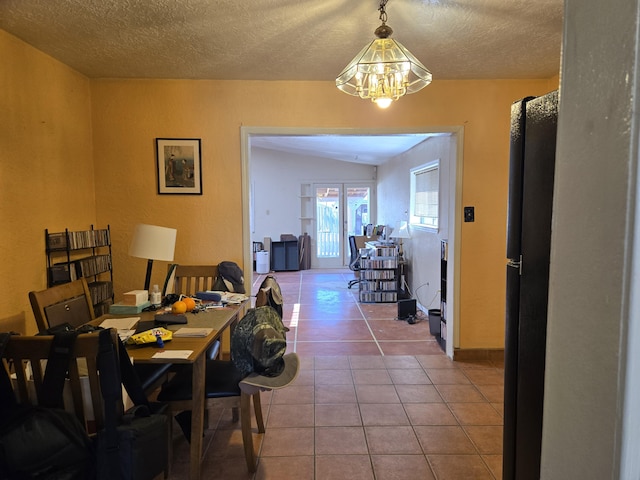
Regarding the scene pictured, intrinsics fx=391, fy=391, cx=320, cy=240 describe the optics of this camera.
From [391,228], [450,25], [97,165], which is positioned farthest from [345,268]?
[450,25]

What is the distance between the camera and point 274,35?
2441 mm

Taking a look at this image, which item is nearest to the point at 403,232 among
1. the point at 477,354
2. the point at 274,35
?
the point at 477,354

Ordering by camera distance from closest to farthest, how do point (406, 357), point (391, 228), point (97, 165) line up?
point (97, 165), point (406, 357), point (391, 228)

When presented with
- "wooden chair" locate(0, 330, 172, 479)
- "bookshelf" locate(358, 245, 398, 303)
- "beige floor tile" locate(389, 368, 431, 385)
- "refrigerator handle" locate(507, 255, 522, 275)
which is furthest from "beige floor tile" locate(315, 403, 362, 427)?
"bookshelf" locate(358, 245, 398, 303)

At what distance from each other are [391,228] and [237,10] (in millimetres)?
5593

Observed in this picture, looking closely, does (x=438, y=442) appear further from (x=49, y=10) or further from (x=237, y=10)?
(x=49, y=10)

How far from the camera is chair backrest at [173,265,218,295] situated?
3.10m

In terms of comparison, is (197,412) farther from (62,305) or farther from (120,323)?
(62,305)

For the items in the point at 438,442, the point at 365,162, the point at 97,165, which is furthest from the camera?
the point at 365,162

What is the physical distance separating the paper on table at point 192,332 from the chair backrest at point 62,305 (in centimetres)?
75

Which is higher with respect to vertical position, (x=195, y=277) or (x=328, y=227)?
(x=328, y=227)

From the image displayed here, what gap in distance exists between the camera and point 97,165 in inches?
131

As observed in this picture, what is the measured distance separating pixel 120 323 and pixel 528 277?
6.76ft

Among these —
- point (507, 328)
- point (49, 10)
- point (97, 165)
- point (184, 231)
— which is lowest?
Result: point (507, 328)
